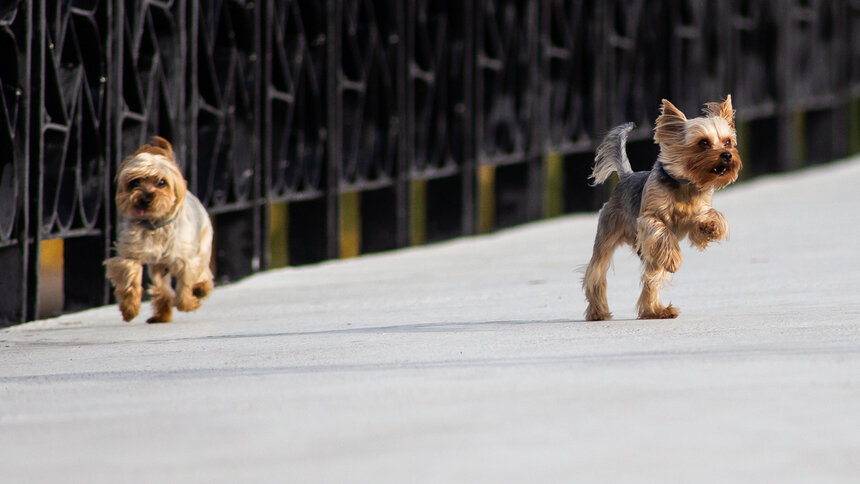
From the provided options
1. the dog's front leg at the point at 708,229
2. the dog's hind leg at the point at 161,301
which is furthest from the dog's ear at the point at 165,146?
the dog's front leg at the point at 708,229

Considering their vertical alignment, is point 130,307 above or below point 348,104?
below

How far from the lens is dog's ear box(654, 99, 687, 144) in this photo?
845 centimetres

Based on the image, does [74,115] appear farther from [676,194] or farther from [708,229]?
[708,229]

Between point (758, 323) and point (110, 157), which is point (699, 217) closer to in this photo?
point (758, 323)

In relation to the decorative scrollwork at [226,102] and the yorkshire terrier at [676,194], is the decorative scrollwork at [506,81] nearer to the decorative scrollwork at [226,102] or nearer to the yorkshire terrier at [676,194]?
the decorative scrollwork at [226,102]

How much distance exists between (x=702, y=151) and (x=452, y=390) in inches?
109

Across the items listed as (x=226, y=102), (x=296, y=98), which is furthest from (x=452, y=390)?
(x=296, y=98)

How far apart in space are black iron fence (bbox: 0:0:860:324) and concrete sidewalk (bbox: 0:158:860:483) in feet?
3.89

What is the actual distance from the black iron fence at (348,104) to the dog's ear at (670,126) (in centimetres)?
447

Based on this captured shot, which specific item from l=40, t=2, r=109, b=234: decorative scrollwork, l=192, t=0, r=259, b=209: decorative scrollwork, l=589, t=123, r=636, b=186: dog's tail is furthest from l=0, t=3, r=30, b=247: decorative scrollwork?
l=589, t=123, r=636, b=186: dog's tail

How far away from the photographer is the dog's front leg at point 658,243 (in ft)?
27.3

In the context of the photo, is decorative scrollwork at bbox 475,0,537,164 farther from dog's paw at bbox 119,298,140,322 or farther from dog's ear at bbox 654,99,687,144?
dog's ear at bbox 654,99,687,144

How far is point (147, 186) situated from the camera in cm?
992

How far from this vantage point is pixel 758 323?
27.2 feet
